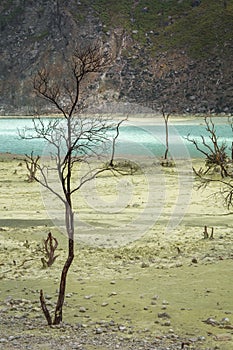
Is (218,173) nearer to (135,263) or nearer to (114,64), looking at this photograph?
(135,263)

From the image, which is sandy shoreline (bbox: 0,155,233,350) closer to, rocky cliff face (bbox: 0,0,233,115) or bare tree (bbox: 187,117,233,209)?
bare tree (bbox: 187,117,233,209)

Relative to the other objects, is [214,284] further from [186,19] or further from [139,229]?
[186,19]

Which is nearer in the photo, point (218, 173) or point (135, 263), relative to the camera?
point (135, 263)

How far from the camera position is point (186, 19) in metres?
129

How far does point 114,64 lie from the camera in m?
117

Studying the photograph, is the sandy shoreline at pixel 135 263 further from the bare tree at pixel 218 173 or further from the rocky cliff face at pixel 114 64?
the rocky cliff face at pixel 114 64

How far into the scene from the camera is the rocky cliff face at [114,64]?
110m

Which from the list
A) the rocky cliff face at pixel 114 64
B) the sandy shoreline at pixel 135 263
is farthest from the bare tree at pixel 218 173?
the rocky cliff face at pixel 114 64

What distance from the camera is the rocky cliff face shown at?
11019cm

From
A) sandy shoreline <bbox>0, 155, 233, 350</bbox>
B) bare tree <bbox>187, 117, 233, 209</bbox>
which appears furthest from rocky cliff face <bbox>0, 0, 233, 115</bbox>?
sandy shoreline <bbox>0, 155, 233, 350</bbox>

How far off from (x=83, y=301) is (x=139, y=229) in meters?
5.76

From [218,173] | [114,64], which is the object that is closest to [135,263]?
[218,173]

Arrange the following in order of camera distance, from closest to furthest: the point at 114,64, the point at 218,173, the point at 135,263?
the point at 135,263, the point at 218,173, the point at 114,64

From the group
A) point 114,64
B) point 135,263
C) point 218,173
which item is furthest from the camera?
point 114,64
